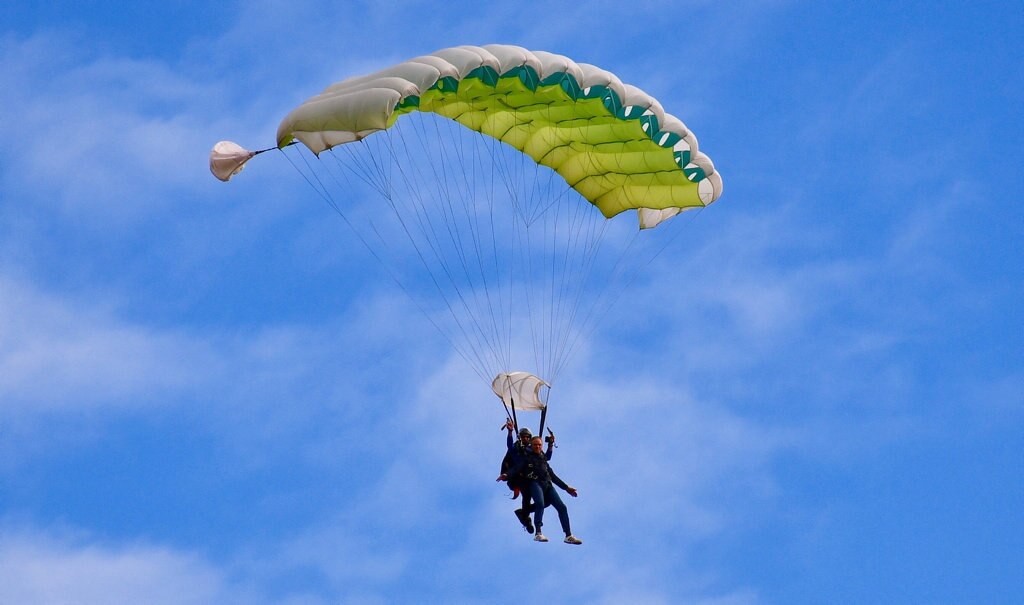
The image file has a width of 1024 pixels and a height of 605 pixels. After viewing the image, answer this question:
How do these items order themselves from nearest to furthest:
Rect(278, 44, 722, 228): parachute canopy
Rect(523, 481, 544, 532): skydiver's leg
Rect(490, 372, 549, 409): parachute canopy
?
Rect(278, 44, 722, 228): parachute canopy < Rect(523, 481, 544, 532): skydiver's leg < Rect(490, 372, 549, 409): parachute canopy

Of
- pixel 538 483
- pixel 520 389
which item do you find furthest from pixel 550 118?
pixel 538 483

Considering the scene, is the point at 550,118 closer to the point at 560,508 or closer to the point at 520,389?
the point at 520,389

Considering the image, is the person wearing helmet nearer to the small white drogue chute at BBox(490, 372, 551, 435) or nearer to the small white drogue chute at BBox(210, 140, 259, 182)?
the small white drogue chute at BBox(490, 372, 551, 435)

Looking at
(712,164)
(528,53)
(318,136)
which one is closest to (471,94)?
(528,53)

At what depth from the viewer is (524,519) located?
25.4 meters

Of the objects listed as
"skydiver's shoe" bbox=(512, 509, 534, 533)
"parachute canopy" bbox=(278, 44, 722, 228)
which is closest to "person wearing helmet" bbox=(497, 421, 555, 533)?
"skydiver's shoe" bbox=(512, 509, 534, 533)

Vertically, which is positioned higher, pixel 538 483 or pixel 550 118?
pixel 550 118

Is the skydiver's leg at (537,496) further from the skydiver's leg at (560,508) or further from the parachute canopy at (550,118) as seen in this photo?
the parachute canopy at (550,118)

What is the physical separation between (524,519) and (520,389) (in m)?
1.88

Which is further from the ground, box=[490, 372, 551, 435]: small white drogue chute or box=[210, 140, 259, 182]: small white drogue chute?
box=[210, 140, 259, 182]: small white drogue chute

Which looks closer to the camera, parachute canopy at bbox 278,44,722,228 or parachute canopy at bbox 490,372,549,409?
parachute canopy at bbox 278,44,722,228

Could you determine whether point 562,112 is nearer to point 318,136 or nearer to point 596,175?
point 596,175

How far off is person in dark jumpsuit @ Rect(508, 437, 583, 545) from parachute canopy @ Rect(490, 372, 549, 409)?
80 cm

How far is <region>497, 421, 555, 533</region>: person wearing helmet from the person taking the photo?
25.3m
